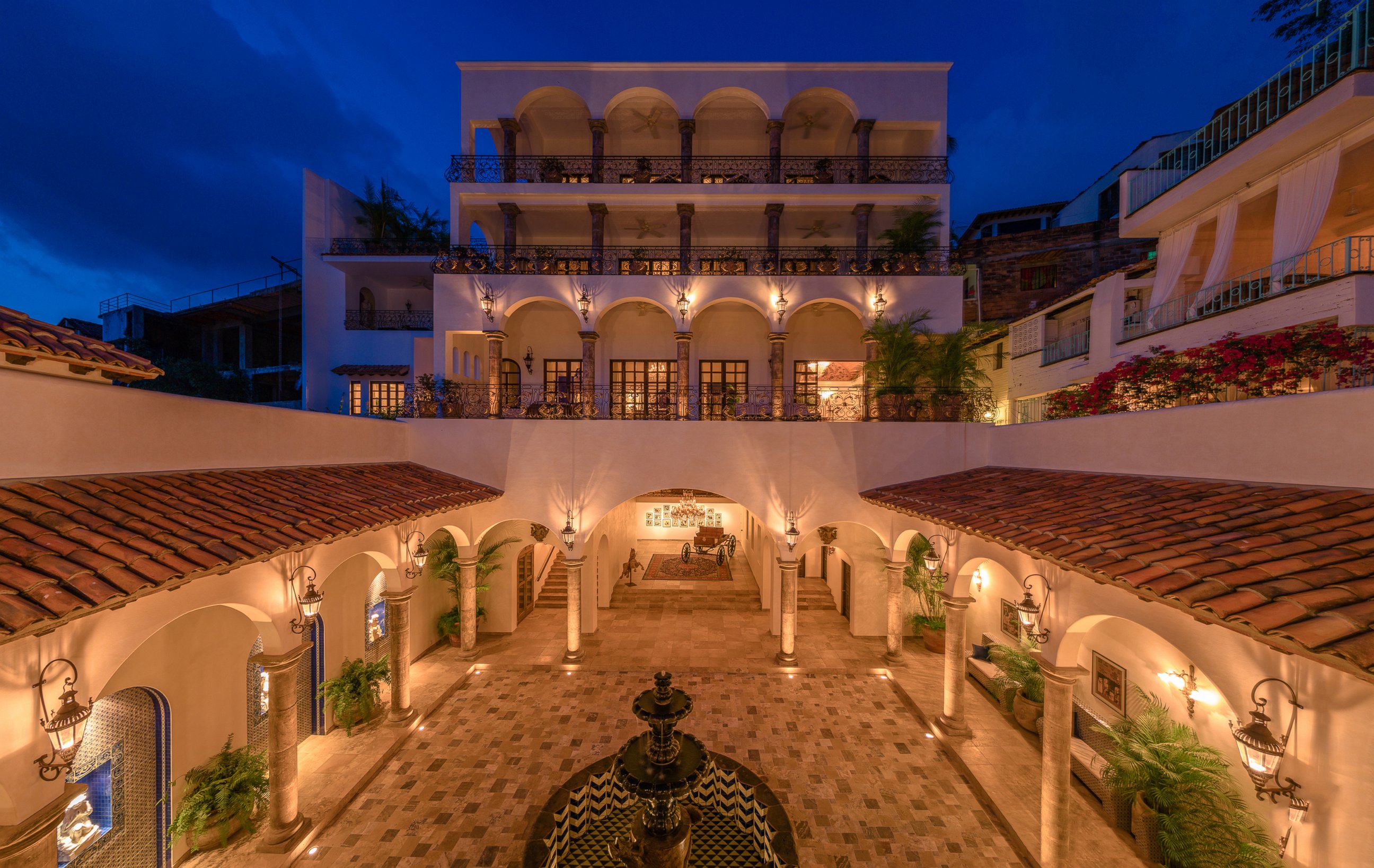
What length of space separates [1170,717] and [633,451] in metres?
10.1

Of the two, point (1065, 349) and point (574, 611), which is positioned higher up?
point (1065, 349)

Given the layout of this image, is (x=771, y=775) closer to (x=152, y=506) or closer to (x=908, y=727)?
(x=908, y=727)

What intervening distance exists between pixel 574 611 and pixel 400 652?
3.61 m

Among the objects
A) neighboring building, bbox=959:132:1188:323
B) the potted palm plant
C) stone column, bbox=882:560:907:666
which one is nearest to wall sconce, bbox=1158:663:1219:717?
the potted palm plant

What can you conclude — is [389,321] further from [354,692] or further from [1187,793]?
[1187,793]

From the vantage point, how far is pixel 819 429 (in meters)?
11.4

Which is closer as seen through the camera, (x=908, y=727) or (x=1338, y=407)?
(x=1338, y=407)

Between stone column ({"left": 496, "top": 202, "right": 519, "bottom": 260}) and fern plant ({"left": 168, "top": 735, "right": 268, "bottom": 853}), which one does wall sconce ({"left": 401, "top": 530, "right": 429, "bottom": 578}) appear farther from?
stone column ({"left": 496, "top": 202, "right": 519, "bottom": 260})

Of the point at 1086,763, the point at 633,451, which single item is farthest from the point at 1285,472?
the point at 633,451

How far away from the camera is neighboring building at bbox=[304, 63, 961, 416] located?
1321 centimetres

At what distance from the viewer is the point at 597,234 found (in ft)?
45.5

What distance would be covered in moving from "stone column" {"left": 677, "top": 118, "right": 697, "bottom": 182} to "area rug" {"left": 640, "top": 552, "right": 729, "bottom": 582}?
39.8 ft

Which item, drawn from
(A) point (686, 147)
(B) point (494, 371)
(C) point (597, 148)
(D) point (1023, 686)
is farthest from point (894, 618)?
(C) point (597, 148)

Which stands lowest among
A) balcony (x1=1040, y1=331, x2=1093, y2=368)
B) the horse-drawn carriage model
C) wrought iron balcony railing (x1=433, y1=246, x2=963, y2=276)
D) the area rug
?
the area rug
